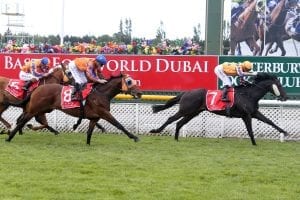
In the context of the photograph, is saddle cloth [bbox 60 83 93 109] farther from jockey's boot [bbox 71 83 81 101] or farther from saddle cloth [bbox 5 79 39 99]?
saddle cloth [bbox 5 79 39 99]

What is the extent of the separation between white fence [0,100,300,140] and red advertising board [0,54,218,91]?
75cm

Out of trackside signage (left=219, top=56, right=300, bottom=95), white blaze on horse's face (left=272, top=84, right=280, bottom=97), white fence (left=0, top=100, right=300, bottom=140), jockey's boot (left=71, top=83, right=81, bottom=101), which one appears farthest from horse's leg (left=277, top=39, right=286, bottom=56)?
jockey's boot (left=71, top=83, right=81, bottom=101)

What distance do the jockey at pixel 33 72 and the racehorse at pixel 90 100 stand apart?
1.19 m

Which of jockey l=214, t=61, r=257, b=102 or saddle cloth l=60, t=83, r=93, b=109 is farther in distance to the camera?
jockey l=214, t=61, r=257, b=102

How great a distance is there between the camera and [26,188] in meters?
7.00

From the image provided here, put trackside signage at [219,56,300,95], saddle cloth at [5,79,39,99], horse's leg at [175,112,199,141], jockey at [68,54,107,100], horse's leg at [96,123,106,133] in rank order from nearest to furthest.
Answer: jockey at [68,54,107,100] < horse's leg at [175,112,199,141] < saddle cloth at [5,79,39,99] < horse's leg at [96,123,106,133] < trackside signage at [219,56,300,95]

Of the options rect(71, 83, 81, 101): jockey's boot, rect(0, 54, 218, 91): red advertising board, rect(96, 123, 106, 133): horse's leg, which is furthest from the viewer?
rect(0, 54, 218, 91): red advertising board

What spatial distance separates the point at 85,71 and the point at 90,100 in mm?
568

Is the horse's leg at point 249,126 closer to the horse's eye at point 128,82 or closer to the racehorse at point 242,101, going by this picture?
the racehorse at point 242,101

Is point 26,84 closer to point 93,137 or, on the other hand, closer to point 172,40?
point 93,137

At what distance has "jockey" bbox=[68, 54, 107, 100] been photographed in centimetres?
1143

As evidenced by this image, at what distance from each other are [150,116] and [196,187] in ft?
21.7

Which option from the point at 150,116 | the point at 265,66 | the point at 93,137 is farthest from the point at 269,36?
the point at 93,137

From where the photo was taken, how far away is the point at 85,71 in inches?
457
